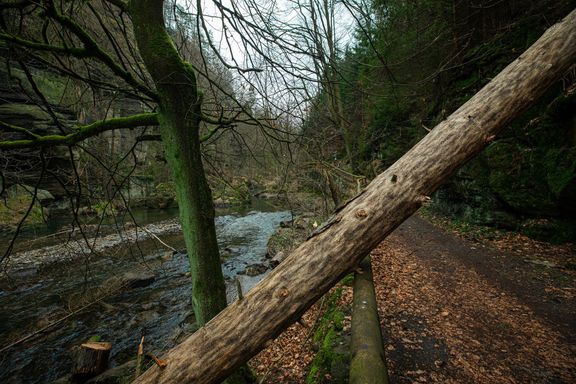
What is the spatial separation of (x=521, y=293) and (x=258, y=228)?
37.4 feet

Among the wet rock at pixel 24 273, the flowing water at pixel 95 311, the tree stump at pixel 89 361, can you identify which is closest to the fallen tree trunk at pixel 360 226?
the flowing water at pixel 95 311

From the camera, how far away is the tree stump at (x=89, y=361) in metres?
4.06

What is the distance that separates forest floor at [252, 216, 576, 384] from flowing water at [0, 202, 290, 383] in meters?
2.28

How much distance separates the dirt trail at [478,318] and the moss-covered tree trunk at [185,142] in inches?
87.5

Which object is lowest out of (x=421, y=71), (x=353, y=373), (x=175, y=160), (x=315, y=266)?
(x=353, y=373)

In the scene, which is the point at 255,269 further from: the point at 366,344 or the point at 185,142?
the point at 366,344

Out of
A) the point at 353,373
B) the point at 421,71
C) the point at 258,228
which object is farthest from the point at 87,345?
the point at 421,71

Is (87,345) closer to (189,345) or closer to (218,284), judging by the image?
(218,284)

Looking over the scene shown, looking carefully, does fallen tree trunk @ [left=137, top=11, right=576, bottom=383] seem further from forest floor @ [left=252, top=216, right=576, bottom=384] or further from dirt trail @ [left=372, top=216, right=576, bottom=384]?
dirt trail @ [left=372, top=216, right=576, bottom=384]

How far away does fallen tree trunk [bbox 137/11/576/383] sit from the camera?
5.48 ft

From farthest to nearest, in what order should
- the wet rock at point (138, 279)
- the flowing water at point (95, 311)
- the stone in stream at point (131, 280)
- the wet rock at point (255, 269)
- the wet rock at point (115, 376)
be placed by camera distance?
the wet rock at point (255, 269) < the wet rock at point (138, 279) < the stone in stream at point (131, 280) < the flowing water at point (95, 311) < the wet rock at point (115, 376)

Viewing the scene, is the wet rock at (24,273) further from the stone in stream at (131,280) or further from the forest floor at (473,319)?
the forest floor at (473,319)

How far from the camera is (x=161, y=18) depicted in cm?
262

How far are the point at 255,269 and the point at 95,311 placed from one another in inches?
162
